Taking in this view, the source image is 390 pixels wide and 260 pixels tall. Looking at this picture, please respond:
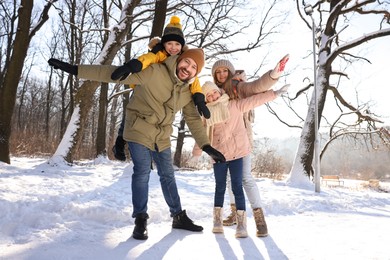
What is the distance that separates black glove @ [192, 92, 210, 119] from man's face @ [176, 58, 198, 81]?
182mm

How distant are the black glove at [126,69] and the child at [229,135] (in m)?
0.80

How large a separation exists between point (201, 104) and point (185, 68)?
334 mm

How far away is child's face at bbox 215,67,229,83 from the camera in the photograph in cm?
314

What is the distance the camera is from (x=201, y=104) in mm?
2695

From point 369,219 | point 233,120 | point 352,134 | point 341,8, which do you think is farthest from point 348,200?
point 352,134

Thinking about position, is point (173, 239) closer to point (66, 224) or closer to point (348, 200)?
point (66, 224)

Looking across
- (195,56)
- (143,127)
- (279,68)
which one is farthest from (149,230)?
A: (279,68)

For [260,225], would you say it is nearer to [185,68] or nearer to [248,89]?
[248,89]

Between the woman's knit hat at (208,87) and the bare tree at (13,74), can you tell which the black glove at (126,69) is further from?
the bare tree at (13,74)

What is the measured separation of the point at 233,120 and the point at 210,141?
311 millimetres

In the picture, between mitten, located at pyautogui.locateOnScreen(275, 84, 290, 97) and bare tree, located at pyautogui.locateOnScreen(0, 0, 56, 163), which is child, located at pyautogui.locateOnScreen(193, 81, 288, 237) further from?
bare tree, located at pyautogui.locateOnScreen(0, 0, 56, 163)

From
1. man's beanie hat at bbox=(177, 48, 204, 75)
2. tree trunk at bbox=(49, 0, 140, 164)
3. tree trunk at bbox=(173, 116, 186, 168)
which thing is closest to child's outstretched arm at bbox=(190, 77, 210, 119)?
man's beanie hat at bbox=(177, 48, 204, 75)

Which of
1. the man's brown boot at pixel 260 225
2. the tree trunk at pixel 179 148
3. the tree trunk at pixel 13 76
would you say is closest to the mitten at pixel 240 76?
the man's brown boot at pixel 260 225

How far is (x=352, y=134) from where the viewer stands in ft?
40.5
